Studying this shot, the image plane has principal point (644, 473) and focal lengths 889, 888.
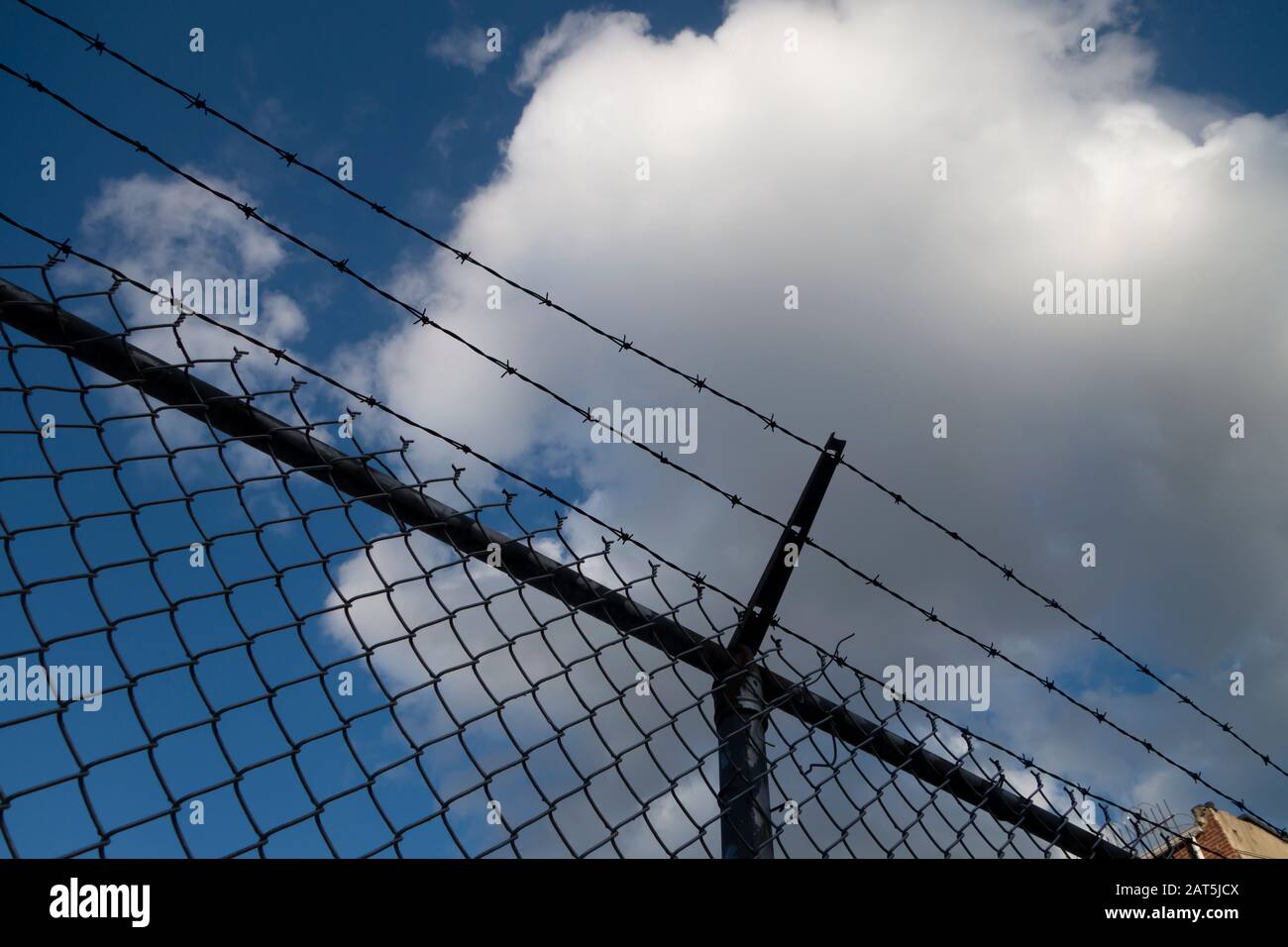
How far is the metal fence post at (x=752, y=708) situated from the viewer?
82.3 inches

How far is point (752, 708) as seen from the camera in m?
2.31

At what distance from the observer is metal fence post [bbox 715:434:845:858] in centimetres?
209

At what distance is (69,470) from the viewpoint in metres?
1.57

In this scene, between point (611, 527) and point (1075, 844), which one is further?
point (1075, 844)

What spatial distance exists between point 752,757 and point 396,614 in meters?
0.96
